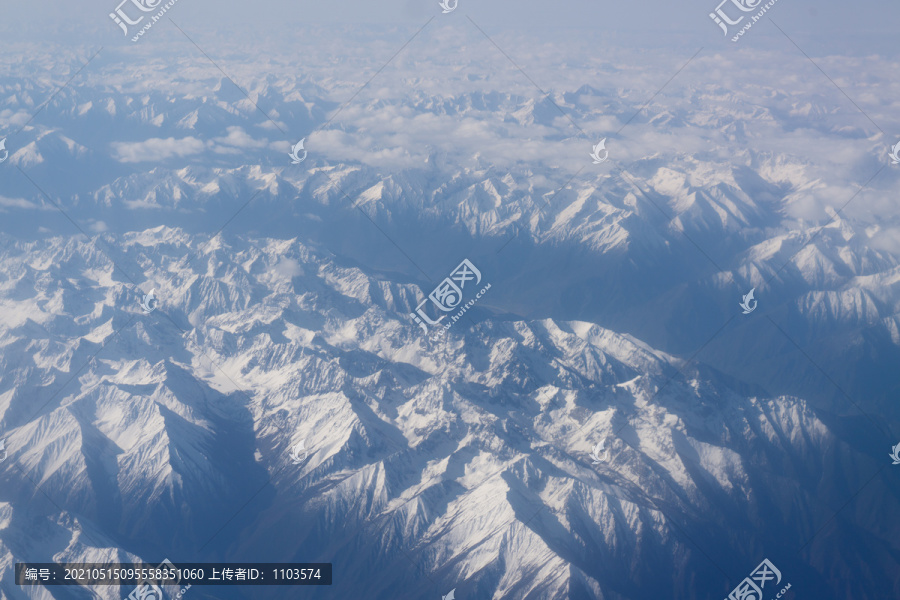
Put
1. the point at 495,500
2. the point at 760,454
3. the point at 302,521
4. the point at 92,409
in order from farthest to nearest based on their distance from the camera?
the point at 760,454, the point at 92,409, the point at 302,521, the point at 495,500

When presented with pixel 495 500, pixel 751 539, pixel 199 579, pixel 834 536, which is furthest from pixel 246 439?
pixel 834 536

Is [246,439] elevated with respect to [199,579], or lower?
elevated

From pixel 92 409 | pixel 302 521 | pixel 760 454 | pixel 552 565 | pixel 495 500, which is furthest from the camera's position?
pixel 760 454

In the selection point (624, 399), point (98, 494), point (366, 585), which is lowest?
point (366, 585)

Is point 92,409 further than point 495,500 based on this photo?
Yes

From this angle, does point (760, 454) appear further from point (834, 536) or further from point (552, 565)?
point (552, 565)

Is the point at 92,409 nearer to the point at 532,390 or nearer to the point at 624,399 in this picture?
the point at 532,390
